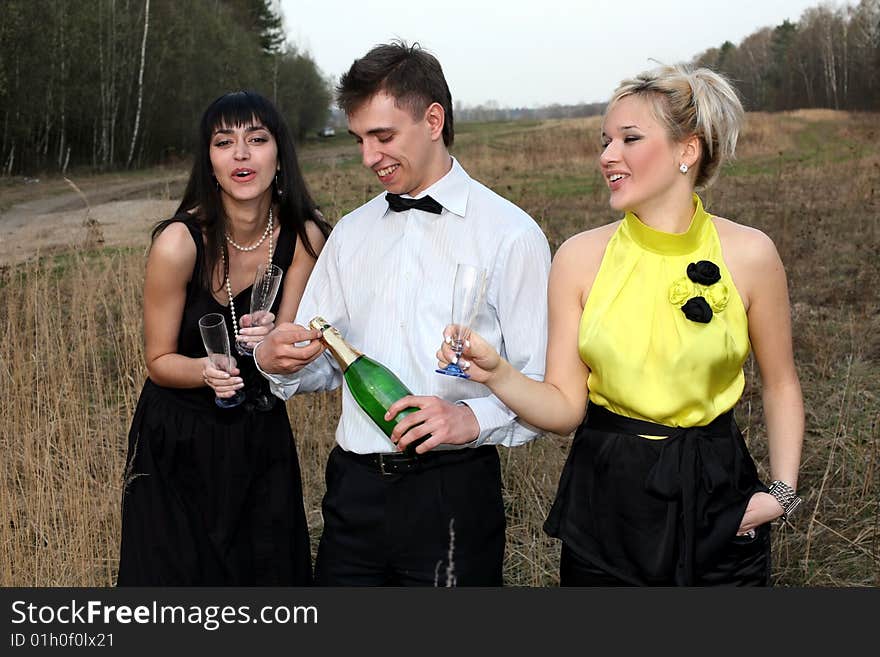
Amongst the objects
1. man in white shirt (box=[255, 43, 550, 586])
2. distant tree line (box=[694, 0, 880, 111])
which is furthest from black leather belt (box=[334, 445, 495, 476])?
distant tree line (box=[694, 0, 880, 111])

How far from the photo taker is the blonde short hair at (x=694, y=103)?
2326 mm

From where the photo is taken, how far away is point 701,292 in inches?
90.7

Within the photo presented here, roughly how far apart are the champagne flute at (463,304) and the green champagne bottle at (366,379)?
1.12 feet

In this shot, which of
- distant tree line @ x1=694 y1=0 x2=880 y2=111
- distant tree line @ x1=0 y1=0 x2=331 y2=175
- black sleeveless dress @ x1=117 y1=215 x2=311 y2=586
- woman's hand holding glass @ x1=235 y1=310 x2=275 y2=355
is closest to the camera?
woman's hand holding glass @ x1=235 y1=310 x2=275 y2=355

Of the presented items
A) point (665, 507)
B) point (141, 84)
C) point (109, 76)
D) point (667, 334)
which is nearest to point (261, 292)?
point (667, 334)

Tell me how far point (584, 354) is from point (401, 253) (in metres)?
0.60

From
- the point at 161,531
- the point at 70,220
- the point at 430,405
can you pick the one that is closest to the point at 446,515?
the point at 430,405

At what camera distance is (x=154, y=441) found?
3.20m

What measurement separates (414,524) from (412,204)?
889 mm

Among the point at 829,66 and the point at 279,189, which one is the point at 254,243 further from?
the point at 829,66

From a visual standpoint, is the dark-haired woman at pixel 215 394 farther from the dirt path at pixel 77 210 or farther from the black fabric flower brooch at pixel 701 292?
the dirt path at pixel 77 210

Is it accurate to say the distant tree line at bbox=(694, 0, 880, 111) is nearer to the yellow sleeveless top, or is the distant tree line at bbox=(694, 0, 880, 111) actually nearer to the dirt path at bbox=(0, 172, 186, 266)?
the dirt path at bbox=(0, 172, 186, 266)

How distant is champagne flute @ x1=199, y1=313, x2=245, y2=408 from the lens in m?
2.72

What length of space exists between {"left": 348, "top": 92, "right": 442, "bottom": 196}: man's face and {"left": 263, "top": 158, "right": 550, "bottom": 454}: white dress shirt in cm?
9
